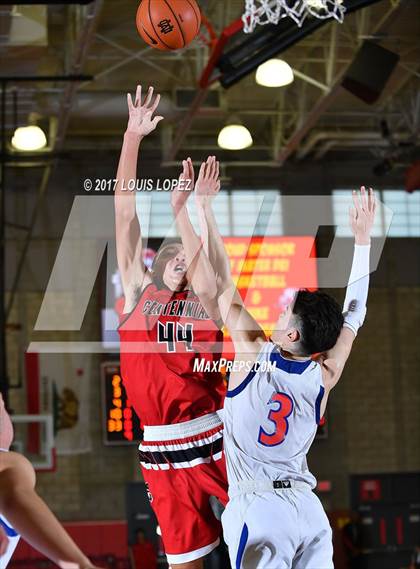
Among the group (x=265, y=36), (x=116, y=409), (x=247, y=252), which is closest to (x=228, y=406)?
(x=247, y=252)

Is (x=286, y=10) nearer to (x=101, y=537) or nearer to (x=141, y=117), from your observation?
(x=141, y=117)

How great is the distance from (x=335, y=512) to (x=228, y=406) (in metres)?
12.8

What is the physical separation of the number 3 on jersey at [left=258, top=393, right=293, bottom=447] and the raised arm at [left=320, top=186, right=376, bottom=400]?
1.22 ft

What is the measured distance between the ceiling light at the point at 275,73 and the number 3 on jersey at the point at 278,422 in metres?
7.23

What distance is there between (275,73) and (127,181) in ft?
21.3

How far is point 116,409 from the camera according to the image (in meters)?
9.43

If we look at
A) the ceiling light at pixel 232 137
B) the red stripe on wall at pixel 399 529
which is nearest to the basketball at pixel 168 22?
the ceiling light at pixel 232 137

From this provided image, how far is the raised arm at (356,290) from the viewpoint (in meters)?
5.48

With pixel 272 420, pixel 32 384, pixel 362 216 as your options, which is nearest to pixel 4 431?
pixel 272 420

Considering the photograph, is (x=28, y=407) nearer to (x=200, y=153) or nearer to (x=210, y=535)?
(x=200, y=153)

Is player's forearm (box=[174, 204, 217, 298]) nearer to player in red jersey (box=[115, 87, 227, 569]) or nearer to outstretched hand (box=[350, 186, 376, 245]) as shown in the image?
player in red jersey (box=[115, 87, 227, 569])

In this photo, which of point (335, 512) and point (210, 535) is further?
point (335, 512)

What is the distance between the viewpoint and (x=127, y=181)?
5.64 m

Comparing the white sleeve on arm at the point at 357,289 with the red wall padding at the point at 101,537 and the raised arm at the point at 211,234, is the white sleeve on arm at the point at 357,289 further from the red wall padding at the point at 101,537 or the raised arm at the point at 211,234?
the red wall padding at the point at 101,537
